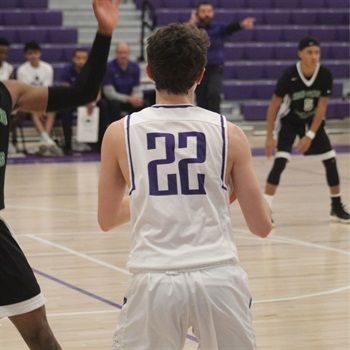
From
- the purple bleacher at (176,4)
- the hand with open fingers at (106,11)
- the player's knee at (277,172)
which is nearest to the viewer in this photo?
the hand with open fingers at (106,11)

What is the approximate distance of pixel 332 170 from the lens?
29.6 ft

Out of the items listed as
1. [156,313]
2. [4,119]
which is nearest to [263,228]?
[156,313]

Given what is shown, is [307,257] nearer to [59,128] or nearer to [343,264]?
[343,264]

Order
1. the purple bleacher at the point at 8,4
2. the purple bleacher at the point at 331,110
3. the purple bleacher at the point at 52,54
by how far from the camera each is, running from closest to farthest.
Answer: the purple bleacher at the point at 52,54 → the purple bleacher at the point at 331,110 → the purple bleacher at the point at 8,4

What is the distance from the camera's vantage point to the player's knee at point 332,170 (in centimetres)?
898

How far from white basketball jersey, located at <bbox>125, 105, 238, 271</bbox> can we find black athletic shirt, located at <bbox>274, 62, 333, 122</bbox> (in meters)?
5.92

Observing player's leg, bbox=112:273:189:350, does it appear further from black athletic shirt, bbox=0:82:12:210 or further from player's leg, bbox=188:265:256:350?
black athletic shirt, bbox=0:82:12:210

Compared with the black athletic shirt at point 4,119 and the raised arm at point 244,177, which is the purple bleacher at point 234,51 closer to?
the black athletic shirt at point 4,119

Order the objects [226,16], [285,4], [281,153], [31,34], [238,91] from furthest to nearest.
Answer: [285,4] < [226,16] < [238,91] < [31,34] < [281,153]

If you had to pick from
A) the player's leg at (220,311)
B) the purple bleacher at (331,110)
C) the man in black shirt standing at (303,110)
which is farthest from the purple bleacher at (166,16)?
the player's leg at (220,311)

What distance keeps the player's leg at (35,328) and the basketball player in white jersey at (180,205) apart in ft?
3.04

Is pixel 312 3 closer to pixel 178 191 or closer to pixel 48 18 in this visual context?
pixel 48 18

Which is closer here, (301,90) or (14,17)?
(301,90)

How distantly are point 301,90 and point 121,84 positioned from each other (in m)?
5.93
